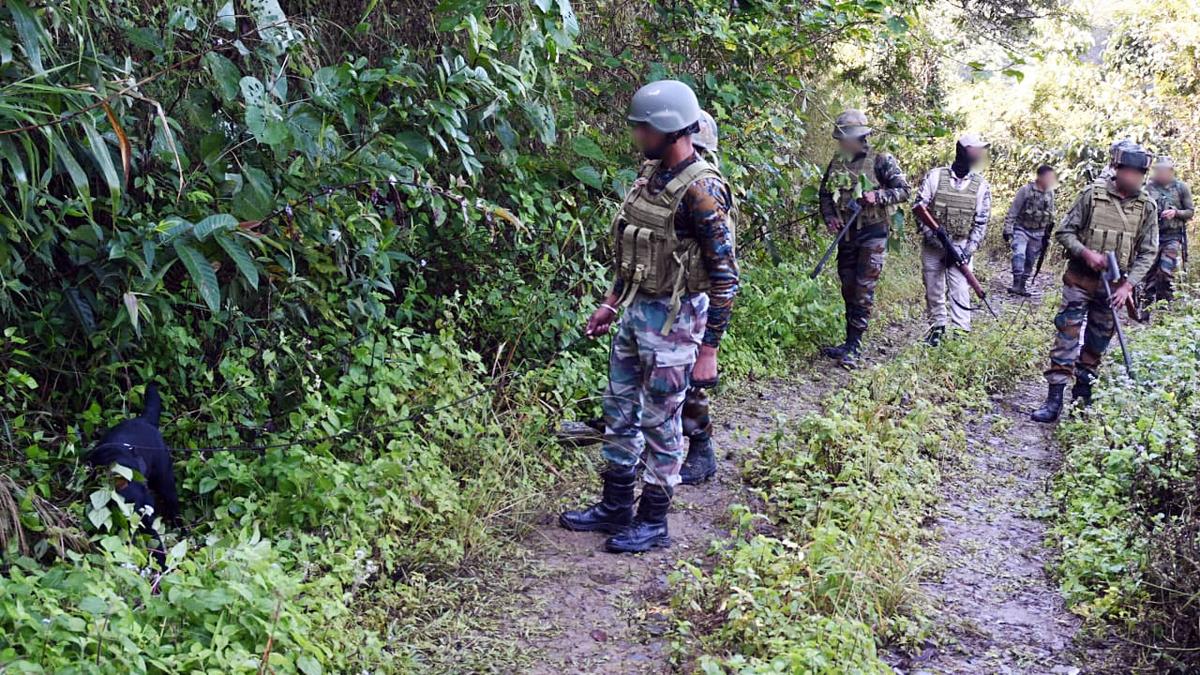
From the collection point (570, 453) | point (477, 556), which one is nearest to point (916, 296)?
point (570, 453)

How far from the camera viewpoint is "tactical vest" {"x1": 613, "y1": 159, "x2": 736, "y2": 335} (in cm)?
413

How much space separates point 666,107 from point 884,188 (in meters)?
4.58

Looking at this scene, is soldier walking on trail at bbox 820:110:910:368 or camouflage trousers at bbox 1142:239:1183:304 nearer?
soldier walking on trail at bbox 820:110:910:368

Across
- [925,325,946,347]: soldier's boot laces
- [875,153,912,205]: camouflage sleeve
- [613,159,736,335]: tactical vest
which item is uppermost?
[613,159,736,335]: tactical vest

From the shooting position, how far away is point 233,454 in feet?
13.1

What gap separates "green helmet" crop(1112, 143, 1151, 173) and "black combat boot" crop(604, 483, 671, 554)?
4371mm

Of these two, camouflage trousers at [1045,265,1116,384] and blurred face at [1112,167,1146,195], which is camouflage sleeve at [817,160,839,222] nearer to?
camouflage trousers at [1045,265,1116,384]

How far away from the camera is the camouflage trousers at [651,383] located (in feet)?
13.9

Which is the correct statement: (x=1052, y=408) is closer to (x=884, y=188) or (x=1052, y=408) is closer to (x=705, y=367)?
(x=884, y=188)

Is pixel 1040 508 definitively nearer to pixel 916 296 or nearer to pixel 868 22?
pixel 868 22

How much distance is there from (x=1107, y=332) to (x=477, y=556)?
5107 mm

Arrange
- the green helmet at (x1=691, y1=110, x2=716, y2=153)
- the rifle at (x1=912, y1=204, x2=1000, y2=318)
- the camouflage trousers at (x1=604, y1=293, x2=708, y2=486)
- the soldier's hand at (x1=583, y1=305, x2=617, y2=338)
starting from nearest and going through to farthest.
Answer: the camouflage trousers at (x1=604, y1=293, x2=708, y2=486), the soldier's hand at (x1=583, y1=305, x2=617, y2=338), the green helmet at (x1=691, y1=110, x2=716, y2=153), the rifle at (x1=912, y1=204, x2=1000, y2=318)

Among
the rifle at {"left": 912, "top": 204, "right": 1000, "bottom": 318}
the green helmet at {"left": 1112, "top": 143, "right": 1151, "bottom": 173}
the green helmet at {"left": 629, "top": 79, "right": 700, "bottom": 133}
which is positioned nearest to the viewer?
the green helmet at {"left": 629, "top": 79, "right": 700, "bottom": 133}

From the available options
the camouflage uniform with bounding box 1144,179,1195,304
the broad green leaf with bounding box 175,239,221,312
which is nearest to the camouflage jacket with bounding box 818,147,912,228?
the camouflage uniform with bounding box 1144,179,1195,304
